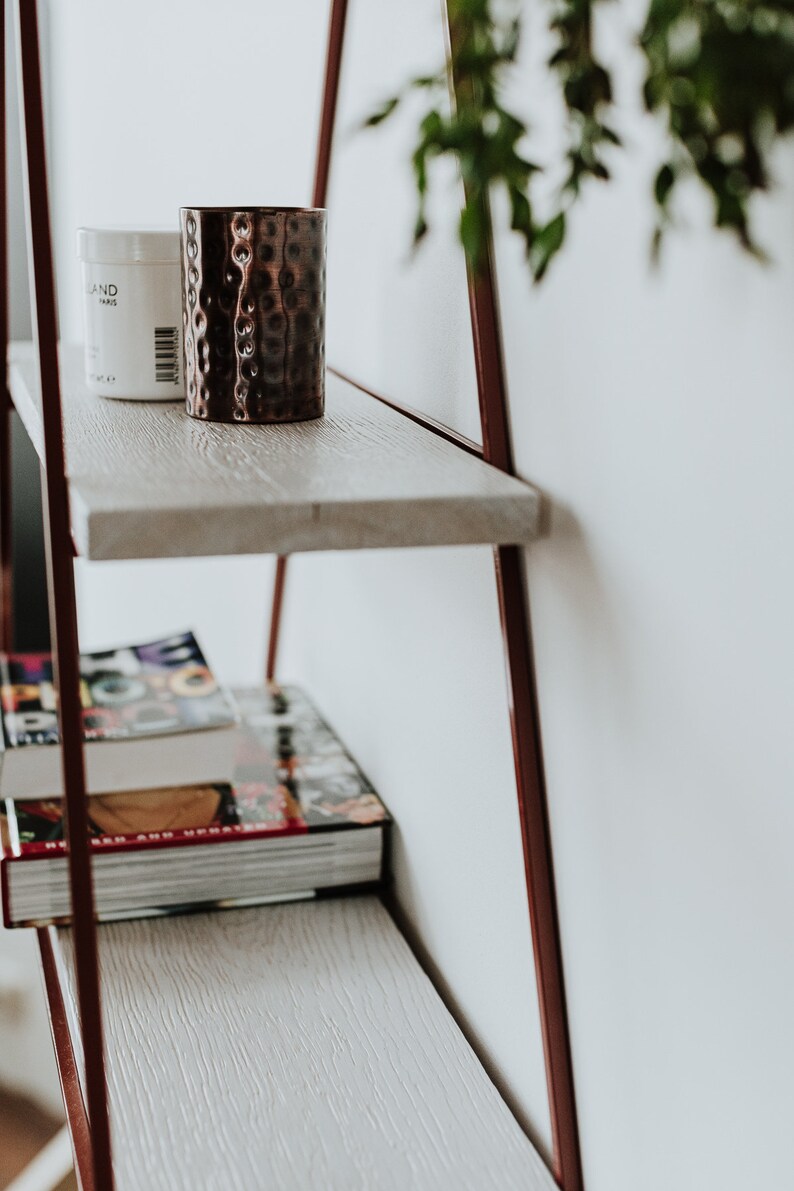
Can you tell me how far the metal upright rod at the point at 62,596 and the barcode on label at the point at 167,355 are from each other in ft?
0.57

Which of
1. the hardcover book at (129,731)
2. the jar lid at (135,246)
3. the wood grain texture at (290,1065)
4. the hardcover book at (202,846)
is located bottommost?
the wood grain texture at (290,1065)

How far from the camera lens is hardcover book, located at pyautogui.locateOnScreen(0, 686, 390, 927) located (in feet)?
2.47

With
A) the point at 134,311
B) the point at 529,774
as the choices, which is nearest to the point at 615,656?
the point at 529,774

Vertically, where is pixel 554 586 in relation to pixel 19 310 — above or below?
below

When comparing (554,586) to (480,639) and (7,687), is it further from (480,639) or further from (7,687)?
(7,687)

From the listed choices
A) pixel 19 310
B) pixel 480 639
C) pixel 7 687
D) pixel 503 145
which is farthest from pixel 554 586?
pixel 19 310

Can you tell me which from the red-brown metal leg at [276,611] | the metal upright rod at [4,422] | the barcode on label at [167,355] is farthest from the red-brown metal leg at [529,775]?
the red-brown metal leg at [276,611]

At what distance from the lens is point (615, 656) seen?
50cm

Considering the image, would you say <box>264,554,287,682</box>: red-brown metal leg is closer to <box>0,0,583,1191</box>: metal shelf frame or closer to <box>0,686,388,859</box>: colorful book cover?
<box>0,686,388,859</box>: colorful book cover

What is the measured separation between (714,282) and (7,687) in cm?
68

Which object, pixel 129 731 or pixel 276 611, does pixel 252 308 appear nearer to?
pixel 129 731

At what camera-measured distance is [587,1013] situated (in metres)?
0.56

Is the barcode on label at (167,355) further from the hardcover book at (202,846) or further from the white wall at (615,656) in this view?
the hardcover book at (202,846)

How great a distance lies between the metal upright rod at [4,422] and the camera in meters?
0.79
